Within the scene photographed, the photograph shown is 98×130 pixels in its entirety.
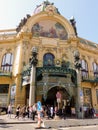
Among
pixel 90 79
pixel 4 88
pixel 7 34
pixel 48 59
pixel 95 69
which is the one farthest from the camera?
pixel 95 69

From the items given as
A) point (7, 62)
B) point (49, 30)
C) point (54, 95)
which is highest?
point (49, 30)

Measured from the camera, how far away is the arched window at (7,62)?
2389 cm

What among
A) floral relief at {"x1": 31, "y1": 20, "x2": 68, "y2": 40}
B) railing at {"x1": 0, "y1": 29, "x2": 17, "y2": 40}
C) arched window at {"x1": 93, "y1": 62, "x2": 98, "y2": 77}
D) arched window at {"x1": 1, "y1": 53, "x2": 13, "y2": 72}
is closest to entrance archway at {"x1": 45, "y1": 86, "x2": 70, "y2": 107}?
arched window at {"x1": 1, "y1": 53, "x2": 13, "y2": 72}

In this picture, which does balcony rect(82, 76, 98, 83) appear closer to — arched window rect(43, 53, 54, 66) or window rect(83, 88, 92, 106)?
window rect(83, 88, 92, 106)

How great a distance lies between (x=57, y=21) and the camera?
27812mm

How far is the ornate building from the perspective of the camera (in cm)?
1880

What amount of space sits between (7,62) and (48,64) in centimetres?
634

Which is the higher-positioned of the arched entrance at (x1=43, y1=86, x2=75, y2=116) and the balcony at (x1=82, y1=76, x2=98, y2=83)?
the balcony at (x1=82, y1=76, x2=98, y2=83)

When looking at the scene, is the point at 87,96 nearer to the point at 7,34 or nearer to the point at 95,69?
the point at 95,69

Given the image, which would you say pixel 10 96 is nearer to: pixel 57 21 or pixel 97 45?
pixel 57 21

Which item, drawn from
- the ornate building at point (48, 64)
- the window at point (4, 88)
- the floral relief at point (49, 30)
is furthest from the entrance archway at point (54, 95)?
the floral relief at point (49, 30)

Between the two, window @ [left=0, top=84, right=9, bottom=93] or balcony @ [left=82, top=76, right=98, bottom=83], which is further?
balcony @ [left=82, top=76, right=98, bottom=83]

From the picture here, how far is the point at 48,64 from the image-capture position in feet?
77.2

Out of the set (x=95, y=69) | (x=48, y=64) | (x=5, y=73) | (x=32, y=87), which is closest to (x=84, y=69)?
(x=95, y=69)
